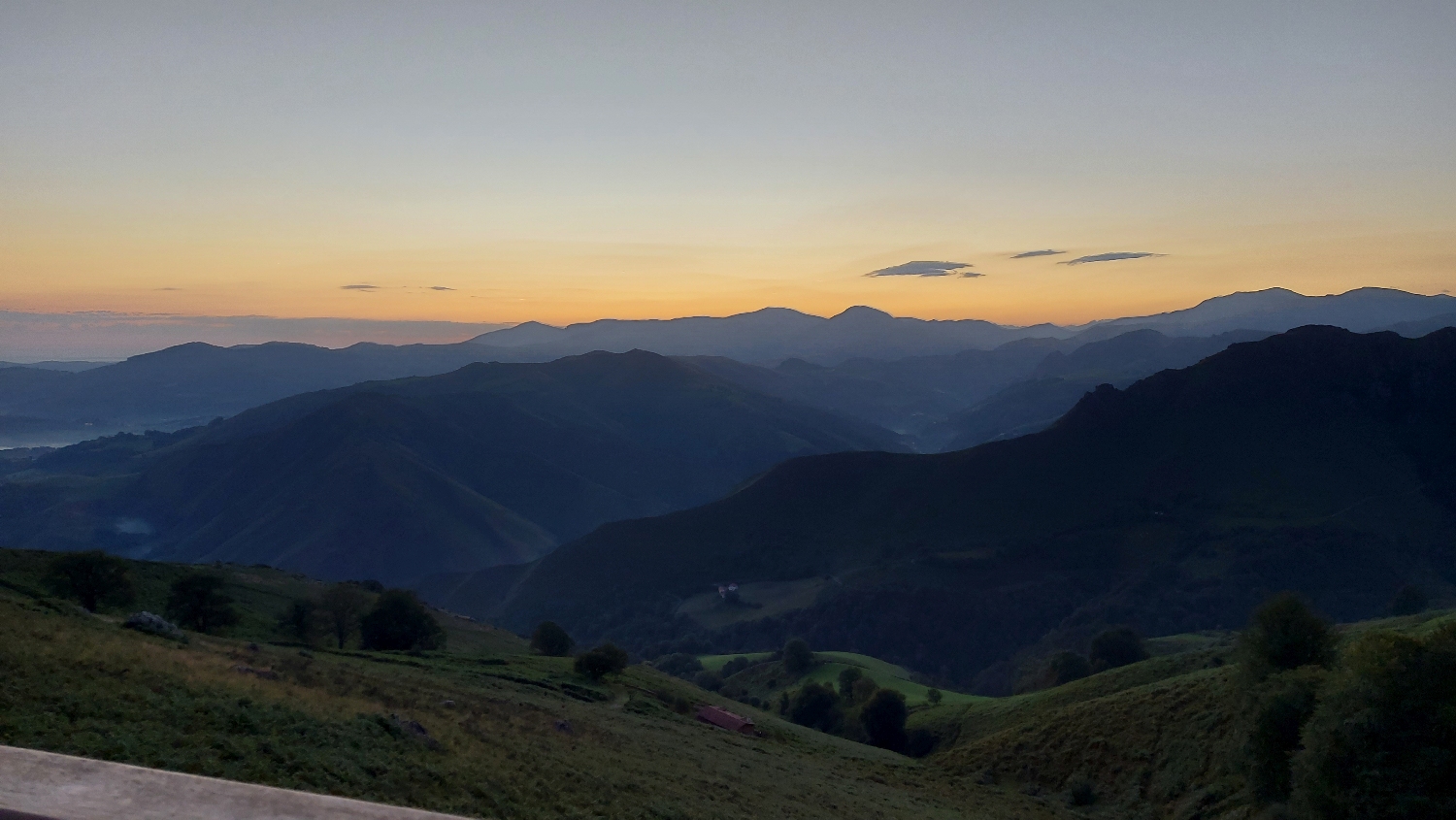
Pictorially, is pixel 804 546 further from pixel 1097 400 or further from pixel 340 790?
pixel 340 790

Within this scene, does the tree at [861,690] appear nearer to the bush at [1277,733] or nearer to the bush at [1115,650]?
the bush at [1115,650]

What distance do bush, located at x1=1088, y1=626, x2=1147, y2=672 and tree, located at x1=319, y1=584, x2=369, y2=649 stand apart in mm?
70260

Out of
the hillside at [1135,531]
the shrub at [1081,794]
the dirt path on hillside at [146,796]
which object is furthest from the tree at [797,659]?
the dirt path on hillside at [146,796]

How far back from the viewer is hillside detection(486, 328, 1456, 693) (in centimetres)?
14188

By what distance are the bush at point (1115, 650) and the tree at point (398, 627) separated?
6478cm

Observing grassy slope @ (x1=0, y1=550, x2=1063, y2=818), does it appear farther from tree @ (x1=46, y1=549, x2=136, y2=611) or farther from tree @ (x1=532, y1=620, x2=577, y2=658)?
tree @ (x1=532, y1=620, x2=577, y2=658)

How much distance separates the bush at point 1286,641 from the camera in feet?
119

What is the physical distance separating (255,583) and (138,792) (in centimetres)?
7767

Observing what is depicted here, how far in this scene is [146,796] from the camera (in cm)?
560

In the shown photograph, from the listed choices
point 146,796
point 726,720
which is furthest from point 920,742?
point 146,796

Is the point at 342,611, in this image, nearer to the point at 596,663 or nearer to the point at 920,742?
the point at 596,663

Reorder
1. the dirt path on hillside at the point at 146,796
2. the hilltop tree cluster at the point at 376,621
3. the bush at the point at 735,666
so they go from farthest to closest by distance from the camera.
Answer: the bush at the point at 735,666
the hilltop tree cluster at the point at 376,621
the dirt path on hillside at the point at 146,796

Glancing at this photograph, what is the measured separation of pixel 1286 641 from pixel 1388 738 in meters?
15.1

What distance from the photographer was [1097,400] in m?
198
